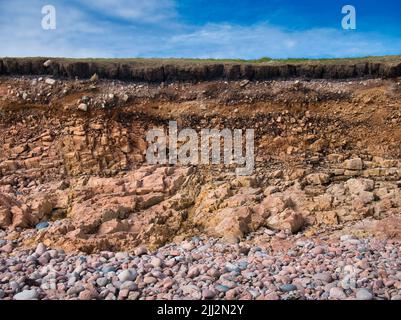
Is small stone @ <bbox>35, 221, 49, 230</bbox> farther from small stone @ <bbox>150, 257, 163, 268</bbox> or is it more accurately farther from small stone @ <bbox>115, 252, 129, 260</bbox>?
small stone @ <bbox>150, 257, 163, 268</bbox>

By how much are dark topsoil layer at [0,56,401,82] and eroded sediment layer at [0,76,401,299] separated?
31 centimetres

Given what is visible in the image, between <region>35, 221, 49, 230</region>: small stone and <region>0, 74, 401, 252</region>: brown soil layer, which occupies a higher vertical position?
<region>0, 74, 401, 252</region>: brown soil layer

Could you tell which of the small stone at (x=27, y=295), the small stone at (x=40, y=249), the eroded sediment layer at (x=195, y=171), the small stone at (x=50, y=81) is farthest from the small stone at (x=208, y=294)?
the small stone at (x=50, y=81)

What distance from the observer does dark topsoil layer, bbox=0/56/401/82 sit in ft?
40.0

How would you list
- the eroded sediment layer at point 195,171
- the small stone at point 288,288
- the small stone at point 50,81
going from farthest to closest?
the small stone at point 50,81
the eroded sediment layer at point 195,171
the small stone at point 288,288

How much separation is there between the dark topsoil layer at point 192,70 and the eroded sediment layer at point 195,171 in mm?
313

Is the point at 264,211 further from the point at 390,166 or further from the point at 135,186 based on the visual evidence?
the point at 390,166

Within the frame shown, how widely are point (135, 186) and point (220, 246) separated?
2793 mm

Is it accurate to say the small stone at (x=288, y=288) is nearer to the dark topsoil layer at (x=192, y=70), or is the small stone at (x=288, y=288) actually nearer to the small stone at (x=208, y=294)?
the small stone at (x=208, y=294)

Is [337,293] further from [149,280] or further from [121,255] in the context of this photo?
[121,255]

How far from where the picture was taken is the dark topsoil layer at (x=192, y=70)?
1219 cm

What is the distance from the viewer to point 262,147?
1143 cm

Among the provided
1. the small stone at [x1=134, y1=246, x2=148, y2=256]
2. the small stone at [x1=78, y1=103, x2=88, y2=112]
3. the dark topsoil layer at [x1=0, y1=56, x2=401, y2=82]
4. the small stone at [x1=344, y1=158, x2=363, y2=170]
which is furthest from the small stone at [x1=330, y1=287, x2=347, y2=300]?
the small stone at [x1=78, y1=103, x2=88, y2=112]

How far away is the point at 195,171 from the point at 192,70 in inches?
128
